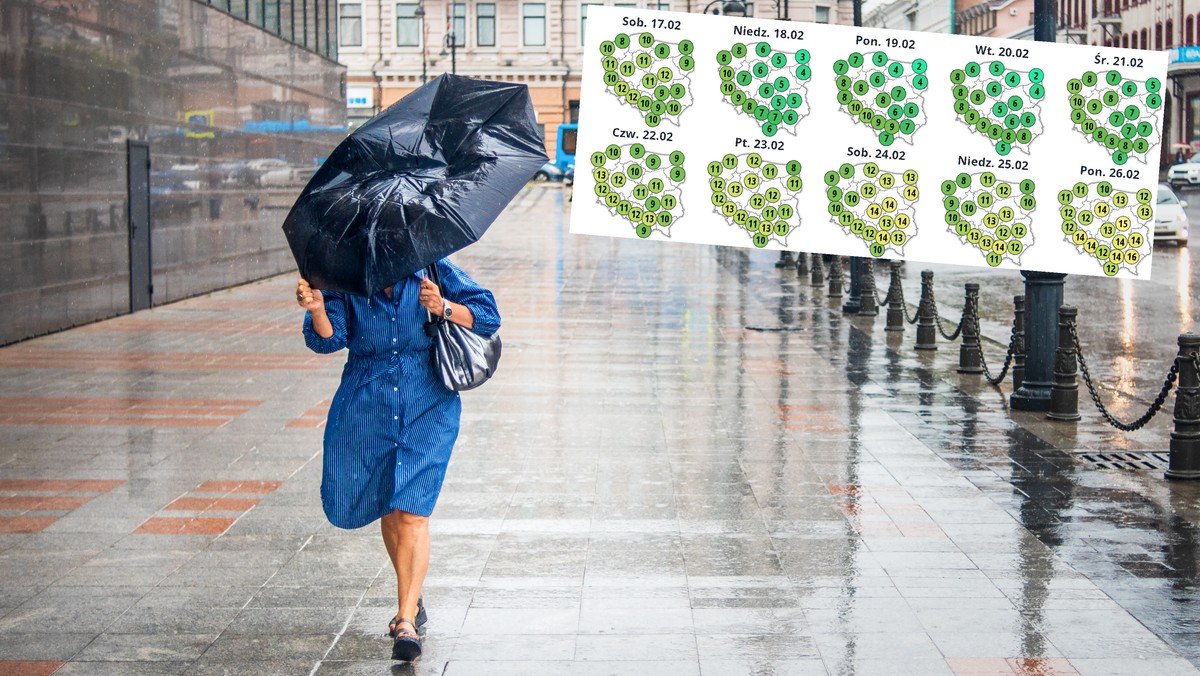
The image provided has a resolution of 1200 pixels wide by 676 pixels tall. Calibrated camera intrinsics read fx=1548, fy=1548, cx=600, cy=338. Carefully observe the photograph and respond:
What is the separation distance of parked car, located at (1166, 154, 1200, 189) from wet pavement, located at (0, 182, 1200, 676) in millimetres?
50760

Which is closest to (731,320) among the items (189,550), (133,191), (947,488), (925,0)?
(133,191)

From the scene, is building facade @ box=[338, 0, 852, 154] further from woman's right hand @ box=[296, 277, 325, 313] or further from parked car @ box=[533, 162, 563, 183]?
woman's right hand @ box=[296, 277, 325, 313]

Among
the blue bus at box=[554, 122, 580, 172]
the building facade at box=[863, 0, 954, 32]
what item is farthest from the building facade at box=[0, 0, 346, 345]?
the building facade at box=[863, 0, 954, 32]

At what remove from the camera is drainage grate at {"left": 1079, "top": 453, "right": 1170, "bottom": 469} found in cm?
1005

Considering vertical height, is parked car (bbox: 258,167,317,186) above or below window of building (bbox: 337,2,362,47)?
below

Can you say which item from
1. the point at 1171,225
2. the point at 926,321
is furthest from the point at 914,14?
the point at 926,321

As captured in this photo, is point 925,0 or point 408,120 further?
point 925,0

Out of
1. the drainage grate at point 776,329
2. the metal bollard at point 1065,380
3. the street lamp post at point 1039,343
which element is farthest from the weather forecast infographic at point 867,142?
the drainage grate at point 776,329

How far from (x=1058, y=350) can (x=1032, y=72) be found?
5434 mm

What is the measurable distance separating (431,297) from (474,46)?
253 feet

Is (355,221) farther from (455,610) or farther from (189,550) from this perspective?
(189,550)

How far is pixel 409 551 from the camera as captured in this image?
6.21m

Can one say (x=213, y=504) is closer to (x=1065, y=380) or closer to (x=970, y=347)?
(x=1065, y=380)

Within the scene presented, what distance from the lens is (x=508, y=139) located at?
6.09 meters
